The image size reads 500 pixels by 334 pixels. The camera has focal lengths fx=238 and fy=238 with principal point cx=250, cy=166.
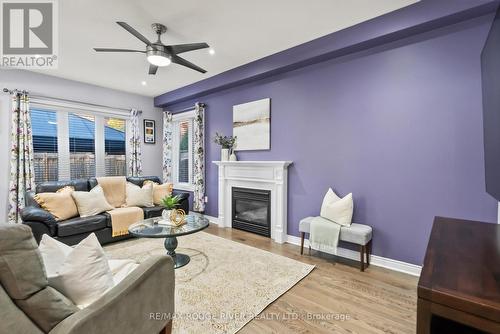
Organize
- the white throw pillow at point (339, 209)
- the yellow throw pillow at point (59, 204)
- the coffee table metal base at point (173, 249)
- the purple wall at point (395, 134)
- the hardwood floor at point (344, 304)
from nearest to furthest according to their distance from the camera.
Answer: the hardwood floor at point (344, 304) → the purple wall at point (395, 134) → the coffee table metal base at point (173, 249) → the white throw pillow at point (339, 209) → the yellow throw pillow at point (59, 204)

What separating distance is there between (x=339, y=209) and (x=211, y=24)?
2.67 metres

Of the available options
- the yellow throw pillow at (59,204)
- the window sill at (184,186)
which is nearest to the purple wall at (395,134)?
the window sill at (184,186)

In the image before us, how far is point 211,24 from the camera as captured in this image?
8.97ft

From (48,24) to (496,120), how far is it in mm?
4190

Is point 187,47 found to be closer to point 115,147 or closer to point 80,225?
point 80,225

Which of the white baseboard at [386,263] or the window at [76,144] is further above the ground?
the window at [76,144]

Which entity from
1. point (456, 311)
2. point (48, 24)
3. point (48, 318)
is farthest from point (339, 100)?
point (48, 24)

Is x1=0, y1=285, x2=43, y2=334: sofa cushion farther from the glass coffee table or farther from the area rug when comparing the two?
the glass coffee table

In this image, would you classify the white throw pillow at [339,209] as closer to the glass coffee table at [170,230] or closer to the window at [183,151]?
the glass coffee table at [170,230]

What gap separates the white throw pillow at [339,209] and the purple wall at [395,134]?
0.56 feet

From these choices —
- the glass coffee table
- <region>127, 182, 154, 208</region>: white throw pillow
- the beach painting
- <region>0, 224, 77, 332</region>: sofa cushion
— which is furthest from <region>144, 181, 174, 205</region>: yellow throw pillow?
<region>0, 224, 77, 332</region>: sofa cushion

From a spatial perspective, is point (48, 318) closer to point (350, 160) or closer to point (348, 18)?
point (350, 160)

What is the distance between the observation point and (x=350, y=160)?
310 cm

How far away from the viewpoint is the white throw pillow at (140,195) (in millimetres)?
4102
